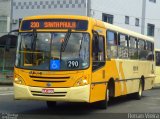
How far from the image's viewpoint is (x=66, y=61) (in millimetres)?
14320

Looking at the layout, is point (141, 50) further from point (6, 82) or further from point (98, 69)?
point (6, 82)

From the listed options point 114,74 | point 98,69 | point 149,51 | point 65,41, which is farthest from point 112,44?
point 149,51

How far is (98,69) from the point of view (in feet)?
50.0

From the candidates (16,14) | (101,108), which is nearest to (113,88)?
(101,108)

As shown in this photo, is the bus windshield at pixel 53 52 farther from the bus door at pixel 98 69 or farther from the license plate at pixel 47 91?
the license plate at pixel 47 91

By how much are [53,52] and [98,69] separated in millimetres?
1632

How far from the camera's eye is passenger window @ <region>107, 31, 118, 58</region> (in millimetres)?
16734

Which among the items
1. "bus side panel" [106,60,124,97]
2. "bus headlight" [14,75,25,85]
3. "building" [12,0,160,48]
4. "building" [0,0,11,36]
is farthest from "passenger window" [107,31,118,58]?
"building" [0,0,11,36]

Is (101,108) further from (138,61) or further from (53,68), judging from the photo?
(138,61)

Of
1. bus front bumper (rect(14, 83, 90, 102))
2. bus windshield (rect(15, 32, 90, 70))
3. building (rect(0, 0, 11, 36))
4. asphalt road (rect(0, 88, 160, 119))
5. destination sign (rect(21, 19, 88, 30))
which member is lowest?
asphalt road (rect(0, 88, 160, 119))

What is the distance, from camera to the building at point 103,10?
32.6 m

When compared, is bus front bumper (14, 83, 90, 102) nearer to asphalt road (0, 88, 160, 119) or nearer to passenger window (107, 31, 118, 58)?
asphalt road (0, 88, 160, 119)

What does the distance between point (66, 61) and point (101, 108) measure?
290 cm

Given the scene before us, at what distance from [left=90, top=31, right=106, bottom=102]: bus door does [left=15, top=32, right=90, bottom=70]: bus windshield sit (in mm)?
439
